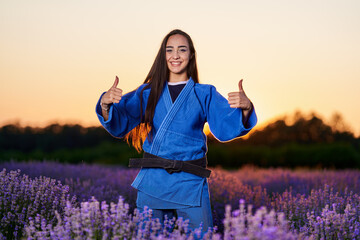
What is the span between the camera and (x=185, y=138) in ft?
9.11

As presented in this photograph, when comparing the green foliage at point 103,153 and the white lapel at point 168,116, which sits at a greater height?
the white lapel at point 168,116

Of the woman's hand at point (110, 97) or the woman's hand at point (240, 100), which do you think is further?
the woman's hand at point (110, 97)

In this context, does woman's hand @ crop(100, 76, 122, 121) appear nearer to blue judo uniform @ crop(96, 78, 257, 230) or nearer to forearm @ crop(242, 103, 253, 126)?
blue judo uniform @ crop(96, 78, 257, 230)

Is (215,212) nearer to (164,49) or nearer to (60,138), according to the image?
(164,49)

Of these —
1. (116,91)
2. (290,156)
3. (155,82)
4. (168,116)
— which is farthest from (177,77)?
(290,156)

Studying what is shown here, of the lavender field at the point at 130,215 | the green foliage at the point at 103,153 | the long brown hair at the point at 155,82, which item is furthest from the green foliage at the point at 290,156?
the long brown hair at the point at 155,82

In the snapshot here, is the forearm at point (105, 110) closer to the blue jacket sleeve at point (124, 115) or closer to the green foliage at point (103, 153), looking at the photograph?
the blue jacket sleeve at point (124, 115)

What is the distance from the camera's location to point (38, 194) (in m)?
2.99

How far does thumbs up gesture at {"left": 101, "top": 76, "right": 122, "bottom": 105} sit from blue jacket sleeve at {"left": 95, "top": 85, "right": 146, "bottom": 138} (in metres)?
0.09

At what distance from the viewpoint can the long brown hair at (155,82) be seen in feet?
9.69

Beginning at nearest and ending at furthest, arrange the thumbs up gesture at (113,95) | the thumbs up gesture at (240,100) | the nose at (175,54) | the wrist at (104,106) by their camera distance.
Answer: the thumbs up gesture at (240,100), the thumbs up gesture at (113,95), the wrist at (104,106), the nose at (175,54)

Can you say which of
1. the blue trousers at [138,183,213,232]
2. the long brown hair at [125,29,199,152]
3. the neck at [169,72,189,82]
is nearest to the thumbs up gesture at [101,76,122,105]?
the long brown hair at [125,29,199,152]

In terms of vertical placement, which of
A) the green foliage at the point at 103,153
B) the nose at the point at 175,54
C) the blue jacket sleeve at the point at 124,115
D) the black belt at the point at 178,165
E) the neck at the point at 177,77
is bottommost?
the green foliage at the point at 103,153

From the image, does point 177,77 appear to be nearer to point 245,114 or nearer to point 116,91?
point 116,91
